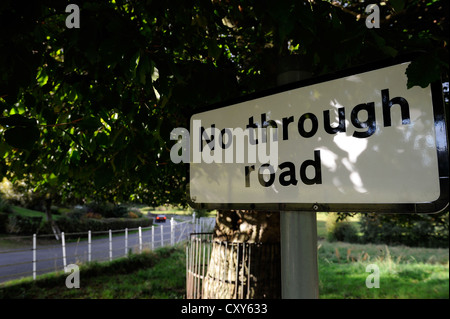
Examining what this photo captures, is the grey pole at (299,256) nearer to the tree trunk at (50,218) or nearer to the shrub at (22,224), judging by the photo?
the shrub at (22,224)

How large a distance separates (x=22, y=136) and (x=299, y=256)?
1.10 m

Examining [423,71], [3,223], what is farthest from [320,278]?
[3,223]

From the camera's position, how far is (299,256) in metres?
1.00

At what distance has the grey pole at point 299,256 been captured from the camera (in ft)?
3.24

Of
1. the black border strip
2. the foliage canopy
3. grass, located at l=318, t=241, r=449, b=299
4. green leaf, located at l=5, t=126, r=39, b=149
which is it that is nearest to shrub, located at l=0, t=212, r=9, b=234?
grass, located at l=318, t=241, r=449, b=299

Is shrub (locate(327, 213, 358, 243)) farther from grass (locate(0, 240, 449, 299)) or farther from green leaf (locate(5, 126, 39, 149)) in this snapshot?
green leaf (locate(5, 126, 39, 149))

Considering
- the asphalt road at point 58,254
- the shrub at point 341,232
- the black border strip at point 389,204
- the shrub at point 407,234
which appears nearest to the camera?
the black border strip at point 389,204

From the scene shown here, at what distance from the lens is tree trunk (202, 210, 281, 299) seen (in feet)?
9.50

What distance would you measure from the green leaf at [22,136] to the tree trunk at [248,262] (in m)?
2.08

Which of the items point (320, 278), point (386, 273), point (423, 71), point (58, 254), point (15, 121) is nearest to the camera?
point (423, 71)

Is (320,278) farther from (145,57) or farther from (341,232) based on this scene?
(145,57)

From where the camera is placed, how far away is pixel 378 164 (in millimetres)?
908

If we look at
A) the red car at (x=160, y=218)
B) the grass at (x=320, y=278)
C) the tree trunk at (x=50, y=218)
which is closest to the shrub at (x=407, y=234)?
the grass at (x=320, y=278)
